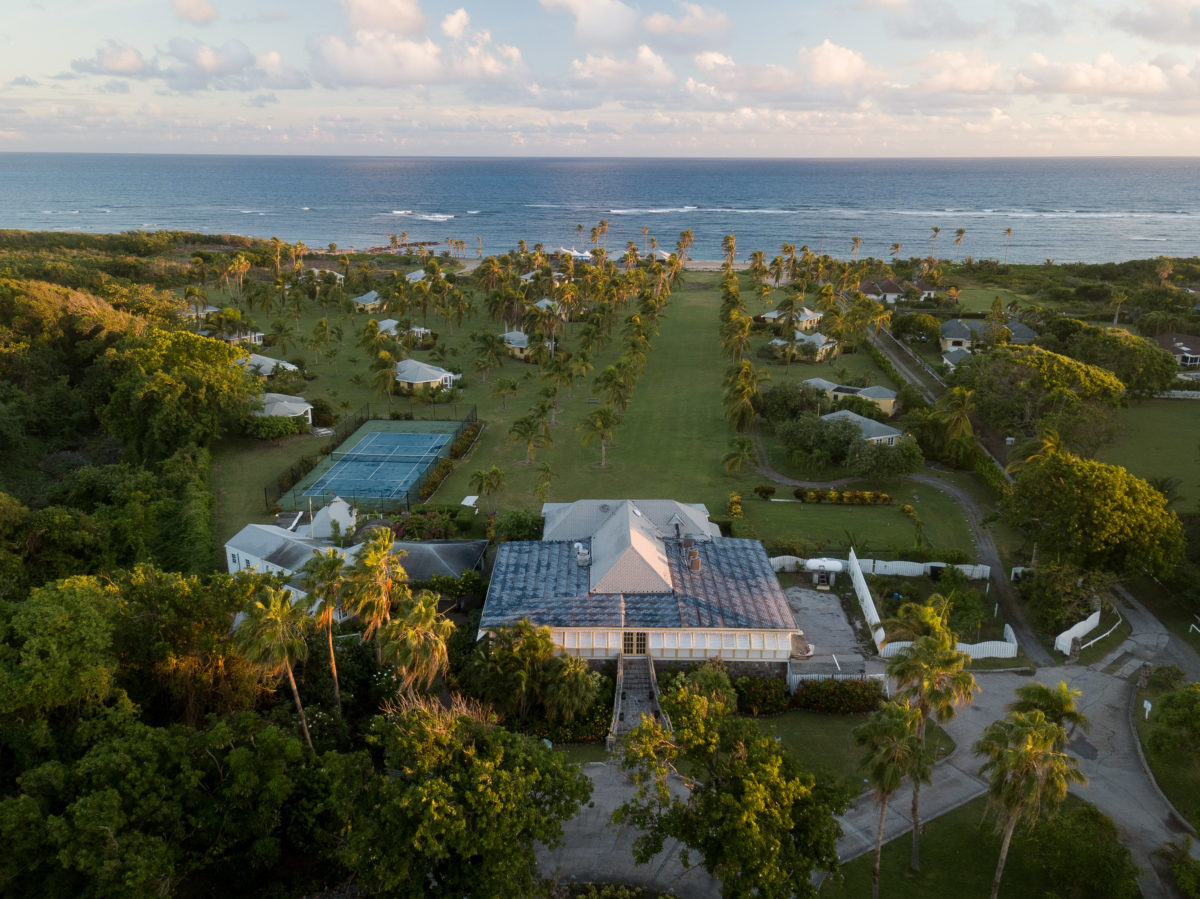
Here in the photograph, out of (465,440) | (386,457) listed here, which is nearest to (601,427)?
(465,440)

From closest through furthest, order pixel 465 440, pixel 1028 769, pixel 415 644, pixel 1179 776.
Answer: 1. pixel 1028 769
2. pixel 415 644
3. pixel 1179 776
4. pixel 465 440

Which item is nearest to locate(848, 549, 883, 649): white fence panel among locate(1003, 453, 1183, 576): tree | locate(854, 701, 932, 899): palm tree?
locate(1003, 453, 1183, 576): tree

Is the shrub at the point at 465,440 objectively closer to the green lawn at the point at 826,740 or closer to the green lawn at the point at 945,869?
the green lawn at the point at 826,740

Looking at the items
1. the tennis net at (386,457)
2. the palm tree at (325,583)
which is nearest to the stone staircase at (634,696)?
the palm tree at (325,583)

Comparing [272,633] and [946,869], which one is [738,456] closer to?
[946,869]

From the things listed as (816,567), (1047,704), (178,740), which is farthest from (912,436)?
(178,740)

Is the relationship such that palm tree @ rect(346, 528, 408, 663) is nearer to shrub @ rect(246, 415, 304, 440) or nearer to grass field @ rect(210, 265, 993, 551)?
grass field @ rect(210, 265, 993, 551)

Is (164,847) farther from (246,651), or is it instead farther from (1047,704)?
(1047,704)
